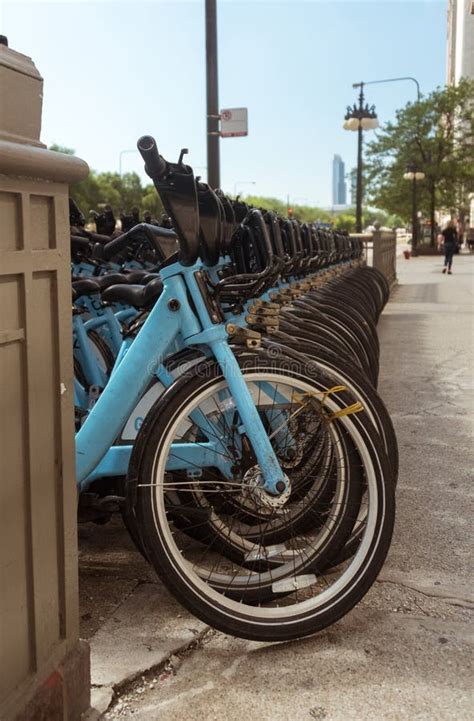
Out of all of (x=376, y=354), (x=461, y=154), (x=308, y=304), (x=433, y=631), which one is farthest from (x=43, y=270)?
(x=461, y=154)

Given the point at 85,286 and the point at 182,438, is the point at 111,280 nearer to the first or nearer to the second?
the point at 85,286

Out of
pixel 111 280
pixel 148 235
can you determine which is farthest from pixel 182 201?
pixel 111 280

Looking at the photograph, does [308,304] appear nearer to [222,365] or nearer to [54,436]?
[222,365]

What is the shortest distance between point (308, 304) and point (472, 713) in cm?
282

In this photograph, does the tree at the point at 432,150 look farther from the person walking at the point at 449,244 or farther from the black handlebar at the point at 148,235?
the black handlebar at the point at 148,235

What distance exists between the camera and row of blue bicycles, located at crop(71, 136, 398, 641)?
238 centimetres

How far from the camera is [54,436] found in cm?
187

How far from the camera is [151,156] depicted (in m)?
2.38

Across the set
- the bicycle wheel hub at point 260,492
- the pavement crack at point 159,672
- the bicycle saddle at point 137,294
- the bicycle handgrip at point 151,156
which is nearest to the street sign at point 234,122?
the bicycle saddle at point 137,294

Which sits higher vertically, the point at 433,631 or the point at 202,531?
Answer: the point at 202,531

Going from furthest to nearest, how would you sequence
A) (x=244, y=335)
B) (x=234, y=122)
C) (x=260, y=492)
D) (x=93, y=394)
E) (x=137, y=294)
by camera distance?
(x=234, y=122) < (x=93, y=394) < (x=137, y=294) < (x=244, y=335) < (x=260, y=492)

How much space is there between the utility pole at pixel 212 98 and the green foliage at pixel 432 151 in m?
35.1

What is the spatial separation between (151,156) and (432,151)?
142 ft

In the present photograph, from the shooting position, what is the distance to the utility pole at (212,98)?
28.7 feet
